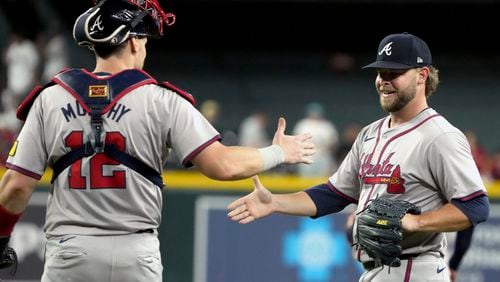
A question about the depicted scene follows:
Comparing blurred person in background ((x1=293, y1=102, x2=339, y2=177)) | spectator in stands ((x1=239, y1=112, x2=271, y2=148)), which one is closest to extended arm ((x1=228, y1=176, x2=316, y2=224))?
blurred person in background ((x1=293, y1=102, x2=339, y2=177))

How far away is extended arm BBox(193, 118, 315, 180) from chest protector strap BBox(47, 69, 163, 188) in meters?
0.26

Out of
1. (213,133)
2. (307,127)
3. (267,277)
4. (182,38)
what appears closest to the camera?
(213,133)

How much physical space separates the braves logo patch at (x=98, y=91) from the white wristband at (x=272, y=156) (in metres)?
0.76

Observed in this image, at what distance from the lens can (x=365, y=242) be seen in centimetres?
507

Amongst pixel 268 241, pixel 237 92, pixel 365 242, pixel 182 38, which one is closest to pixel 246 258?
pixel 268 241

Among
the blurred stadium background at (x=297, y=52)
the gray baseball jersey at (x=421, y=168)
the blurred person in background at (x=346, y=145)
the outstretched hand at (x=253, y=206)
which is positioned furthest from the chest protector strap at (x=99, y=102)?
the blurred stadium background at (x=297, y=52)

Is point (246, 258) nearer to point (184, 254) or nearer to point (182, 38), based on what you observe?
point (184, 254)

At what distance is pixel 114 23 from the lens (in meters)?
4.70

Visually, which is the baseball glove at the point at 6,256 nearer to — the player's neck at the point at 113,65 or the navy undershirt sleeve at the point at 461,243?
the player's neck at the point at 113,65

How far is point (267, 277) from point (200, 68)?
36.8 ft

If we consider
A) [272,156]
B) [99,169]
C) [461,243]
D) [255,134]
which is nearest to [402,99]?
[272,156]

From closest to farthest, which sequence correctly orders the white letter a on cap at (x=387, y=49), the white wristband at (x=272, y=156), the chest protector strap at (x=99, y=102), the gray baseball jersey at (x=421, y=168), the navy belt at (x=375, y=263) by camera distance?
the chest protector strap at (x=99, y=102), the white wristband at (x=272, y=156), the gray baseball jersey at (x=421, y=168), the navy belt at (x=375, y=263), the white letter a on cap at (x=387, y=49)

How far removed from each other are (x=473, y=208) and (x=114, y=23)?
1881 mm

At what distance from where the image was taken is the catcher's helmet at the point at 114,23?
4676 mm
